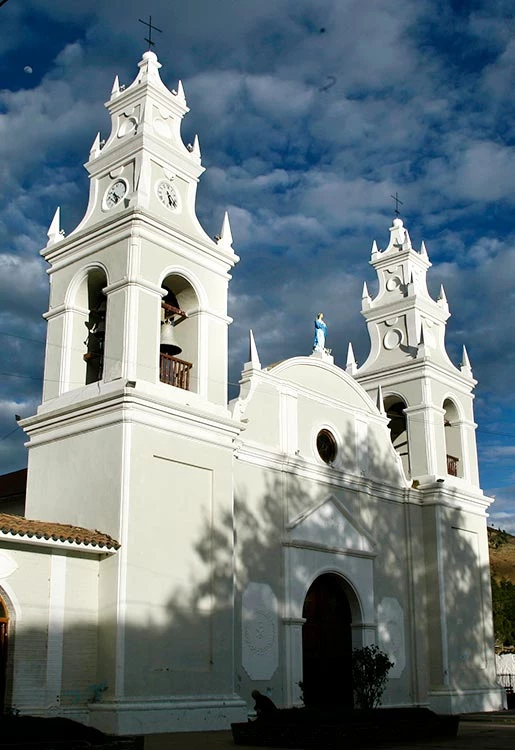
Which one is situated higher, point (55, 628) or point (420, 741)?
point (55, 628)

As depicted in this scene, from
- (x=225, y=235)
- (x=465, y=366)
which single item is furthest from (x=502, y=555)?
(x=225, y=235)

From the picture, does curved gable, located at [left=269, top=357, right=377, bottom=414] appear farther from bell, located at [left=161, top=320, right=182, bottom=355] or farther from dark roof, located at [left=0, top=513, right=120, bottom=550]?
dark roof, located at [left=0, top=513, right=120, bottom=550]

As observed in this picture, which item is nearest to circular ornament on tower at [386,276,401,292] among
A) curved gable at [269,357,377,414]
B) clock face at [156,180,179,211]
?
curved gable at [269,357,377,414]

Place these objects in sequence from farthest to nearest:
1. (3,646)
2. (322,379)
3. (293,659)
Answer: (322,379)
(293,659)
(3,646)

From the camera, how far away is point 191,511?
1939 centimetres

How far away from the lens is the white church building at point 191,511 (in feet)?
57.0

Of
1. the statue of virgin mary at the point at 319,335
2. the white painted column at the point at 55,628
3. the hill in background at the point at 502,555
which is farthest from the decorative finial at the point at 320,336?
the hill in background at the point at 502,555

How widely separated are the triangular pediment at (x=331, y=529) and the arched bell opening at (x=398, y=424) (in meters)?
4.62

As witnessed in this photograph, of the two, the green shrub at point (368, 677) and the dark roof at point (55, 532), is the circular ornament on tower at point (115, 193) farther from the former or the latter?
the green shrub at point (368, 677)

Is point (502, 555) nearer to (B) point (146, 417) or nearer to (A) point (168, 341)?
(A) point (168, 341)

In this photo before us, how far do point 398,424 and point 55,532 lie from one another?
51.5ft

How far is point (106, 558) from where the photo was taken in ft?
58.2

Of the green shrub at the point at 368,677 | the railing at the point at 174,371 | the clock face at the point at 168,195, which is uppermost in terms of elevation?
the clock face at the point at 168,195

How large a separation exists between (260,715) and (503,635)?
34802mm
